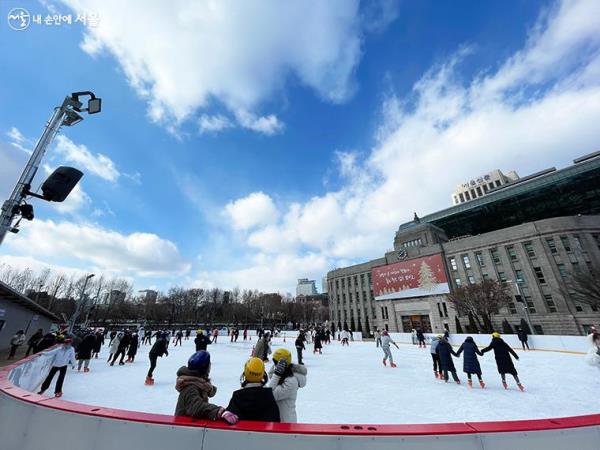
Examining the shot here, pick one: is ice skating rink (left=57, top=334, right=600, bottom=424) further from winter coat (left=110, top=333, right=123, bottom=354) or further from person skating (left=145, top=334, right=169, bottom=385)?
winter coat (left=110, top=333, right=123, bottom=354)

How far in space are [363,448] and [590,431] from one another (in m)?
1.91

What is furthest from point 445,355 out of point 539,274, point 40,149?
point 539,274

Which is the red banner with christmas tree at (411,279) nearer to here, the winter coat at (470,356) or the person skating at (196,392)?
the winter coat at (470,356)

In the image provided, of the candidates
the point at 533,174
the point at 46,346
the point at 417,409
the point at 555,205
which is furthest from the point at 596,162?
the point at 46,346

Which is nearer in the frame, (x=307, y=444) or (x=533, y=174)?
(x=307, y=444)

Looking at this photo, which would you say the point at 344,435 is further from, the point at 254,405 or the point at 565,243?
the point at 565,243

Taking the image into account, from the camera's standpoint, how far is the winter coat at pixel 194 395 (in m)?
2.43

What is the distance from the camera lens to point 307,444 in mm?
2176

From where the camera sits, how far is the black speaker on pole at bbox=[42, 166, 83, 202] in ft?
16.1

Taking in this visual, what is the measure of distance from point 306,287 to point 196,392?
169797mm

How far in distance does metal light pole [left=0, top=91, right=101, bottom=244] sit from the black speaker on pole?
1.76 feet

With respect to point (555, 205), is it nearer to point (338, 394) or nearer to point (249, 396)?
point (338, 394)

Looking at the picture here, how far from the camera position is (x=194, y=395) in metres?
2.58

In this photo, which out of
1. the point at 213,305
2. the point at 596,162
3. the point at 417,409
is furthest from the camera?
the point at 213,305
